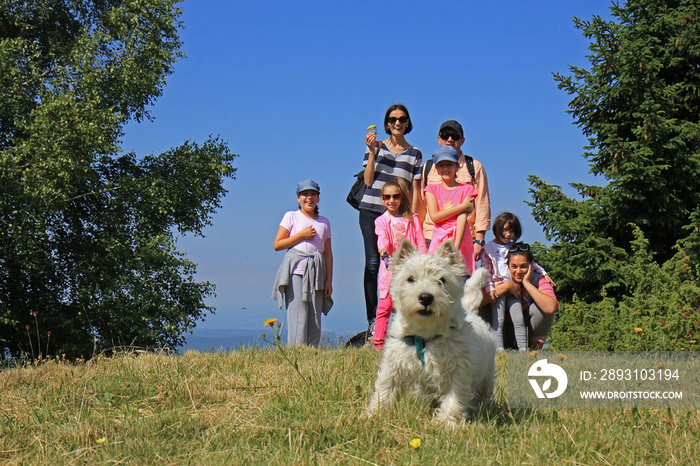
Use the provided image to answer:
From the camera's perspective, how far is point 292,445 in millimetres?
3867

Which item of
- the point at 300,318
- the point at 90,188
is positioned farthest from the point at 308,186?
the point at 90,188

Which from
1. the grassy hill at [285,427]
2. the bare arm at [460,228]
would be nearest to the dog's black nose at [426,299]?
the grassy hill at [285,427]

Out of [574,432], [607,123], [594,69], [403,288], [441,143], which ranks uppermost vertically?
[594,69]

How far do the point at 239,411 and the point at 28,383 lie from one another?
2.71 m

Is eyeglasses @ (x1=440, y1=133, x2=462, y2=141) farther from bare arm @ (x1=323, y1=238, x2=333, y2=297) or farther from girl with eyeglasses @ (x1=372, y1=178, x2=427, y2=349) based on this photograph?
bare arm @ (x1=323, y1=238, x2=333, y2=297)

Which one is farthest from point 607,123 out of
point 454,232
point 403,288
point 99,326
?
point 99,326

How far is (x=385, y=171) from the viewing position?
26.8 feet

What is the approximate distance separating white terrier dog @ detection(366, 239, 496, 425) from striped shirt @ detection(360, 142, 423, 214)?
3544 mm

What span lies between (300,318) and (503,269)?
2.93 metres

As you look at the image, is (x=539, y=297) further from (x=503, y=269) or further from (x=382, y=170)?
(x=382, y=170)

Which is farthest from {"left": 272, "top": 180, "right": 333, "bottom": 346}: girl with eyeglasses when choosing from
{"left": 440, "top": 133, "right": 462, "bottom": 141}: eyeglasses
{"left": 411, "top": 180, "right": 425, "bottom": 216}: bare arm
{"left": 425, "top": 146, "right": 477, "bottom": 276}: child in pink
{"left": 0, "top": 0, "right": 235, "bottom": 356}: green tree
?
{"left": 0, "top": 0, "right": 235, "bottom": 356}: green tree

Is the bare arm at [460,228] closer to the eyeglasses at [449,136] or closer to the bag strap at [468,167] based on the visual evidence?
the bag strap at [468,167]

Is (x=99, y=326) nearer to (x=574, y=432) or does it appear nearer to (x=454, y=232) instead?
(x=454, y=232)

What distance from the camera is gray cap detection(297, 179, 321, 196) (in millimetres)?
8398
